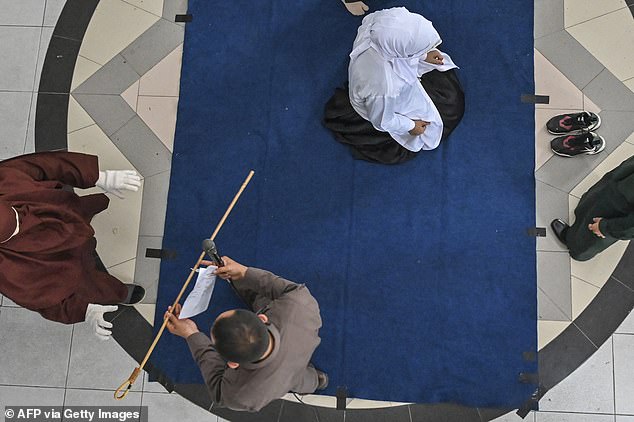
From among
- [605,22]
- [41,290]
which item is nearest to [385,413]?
[41,290]

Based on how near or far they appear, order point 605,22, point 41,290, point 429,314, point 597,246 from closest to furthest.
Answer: point 41,290, point 597,246, point 429,314, point 605,22

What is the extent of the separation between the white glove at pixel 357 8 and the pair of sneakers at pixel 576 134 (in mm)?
1334

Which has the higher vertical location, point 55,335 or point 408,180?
point 408,180

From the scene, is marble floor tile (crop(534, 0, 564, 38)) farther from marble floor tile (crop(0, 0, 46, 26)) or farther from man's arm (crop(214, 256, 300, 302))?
marble floor tile (crop(0, 0, 46, 26))

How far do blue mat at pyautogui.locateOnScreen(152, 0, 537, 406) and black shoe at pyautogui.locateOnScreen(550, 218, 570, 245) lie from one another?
0.17 metres

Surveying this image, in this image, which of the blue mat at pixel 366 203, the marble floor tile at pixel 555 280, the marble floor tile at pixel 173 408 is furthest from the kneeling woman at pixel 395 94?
the marble floor tile at pixel 173 408

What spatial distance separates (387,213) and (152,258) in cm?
147

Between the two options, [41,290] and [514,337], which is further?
[514,337]

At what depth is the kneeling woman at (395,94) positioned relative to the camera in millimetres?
2783

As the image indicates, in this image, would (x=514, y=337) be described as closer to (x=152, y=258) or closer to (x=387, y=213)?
(x=387, y=213)

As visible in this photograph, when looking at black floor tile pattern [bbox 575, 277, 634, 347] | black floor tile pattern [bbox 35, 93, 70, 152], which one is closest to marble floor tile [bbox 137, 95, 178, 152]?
black floor tile pattern [bbox 35, 93, 70, 152]

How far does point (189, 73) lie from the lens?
377cm

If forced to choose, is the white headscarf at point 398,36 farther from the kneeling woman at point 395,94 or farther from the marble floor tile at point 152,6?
the marble floor tile at point 152,6

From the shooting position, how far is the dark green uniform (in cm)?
275
